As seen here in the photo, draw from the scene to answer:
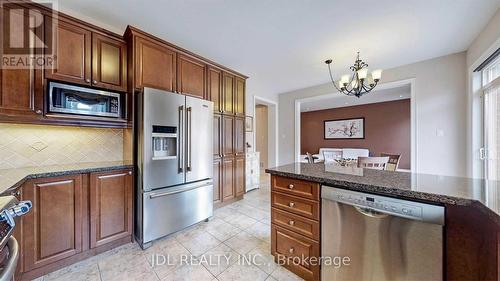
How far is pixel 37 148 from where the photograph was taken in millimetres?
1884

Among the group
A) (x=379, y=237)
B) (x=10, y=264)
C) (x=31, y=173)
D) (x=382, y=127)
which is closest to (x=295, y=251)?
(x=379, y=237)

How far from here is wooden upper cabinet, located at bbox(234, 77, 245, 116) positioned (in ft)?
11.6

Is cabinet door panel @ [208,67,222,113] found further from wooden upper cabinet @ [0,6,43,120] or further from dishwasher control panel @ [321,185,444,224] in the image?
dishwasher control panel @ [321,185,444,224]

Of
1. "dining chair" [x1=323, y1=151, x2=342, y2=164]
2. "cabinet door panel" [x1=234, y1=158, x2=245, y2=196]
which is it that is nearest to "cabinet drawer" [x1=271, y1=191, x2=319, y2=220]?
"cabinet door panel" [x1=234, y1=158, x2=245, y2=196]

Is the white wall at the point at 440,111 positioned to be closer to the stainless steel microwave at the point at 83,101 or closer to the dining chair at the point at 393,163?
the dining chair at the point at 393,163

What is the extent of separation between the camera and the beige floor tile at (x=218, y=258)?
→ 5.62 feet

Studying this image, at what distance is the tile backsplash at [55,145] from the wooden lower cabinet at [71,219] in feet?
1.75

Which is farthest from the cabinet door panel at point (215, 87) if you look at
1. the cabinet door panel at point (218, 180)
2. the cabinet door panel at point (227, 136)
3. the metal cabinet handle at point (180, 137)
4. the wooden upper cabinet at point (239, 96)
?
the cabinet door panel at point (218, 180)

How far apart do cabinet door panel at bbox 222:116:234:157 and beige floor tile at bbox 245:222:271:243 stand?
4.10ft

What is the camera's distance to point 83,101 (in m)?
1.90

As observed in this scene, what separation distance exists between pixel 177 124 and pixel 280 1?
5.71 ft

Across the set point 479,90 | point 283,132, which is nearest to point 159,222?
point 283,132

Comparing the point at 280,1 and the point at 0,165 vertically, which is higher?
the point at 280,1

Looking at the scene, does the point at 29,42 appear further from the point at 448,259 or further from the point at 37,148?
the point at 448,259
